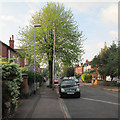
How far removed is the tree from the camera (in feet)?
85.1

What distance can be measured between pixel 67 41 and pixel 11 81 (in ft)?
65.0

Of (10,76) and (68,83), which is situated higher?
(10,76)

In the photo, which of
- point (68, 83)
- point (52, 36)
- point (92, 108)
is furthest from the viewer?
point (52, 36)

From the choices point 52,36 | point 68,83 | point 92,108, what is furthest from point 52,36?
point 92,108

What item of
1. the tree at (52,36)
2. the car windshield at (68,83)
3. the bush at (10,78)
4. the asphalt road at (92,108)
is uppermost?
the tree at (52,36)

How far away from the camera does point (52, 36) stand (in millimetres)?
27109

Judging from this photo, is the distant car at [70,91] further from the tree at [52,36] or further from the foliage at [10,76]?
the tree at [52,36]

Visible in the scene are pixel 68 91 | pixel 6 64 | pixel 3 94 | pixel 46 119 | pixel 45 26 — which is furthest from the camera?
pixel 45 26

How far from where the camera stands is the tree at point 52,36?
26.0 m

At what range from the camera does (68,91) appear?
1455 cm

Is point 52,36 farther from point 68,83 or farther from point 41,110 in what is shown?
point 41,110

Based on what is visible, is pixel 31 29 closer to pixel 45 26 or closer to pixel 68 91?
pixel 45 26

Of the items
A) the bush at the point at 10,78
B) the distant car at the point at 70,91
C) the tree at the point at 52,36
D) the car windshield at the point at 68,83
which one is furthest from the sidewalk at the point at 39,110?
the tree at the point at 52,36

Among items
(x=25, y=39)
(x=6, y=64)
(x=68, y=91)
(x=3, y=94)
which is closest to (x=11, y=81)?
(x=6, y=64)
